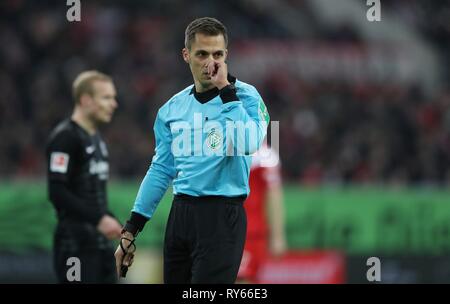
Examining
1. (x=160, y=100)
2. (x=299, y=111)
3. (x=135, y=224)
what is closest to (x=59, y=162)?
(x=135, y=224)

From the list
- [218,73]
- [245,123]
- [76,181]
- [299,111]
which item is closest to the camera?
[245,123]

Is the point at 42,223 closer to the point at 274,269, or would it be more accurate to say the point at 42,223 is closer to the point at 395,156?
the point at 274,269

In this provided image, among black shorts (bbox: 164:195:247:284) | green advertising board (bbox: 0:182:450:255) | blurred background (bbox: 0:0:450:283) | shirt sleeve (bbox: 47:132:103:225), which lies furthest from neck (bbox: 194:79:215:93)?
green advertising board (bbox: 0:182:450:255)

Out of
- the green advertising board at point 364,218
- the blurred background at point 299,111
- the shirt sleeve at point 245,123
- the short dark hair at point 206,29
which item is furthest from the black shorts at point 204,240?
the green advertising board at point 364,218

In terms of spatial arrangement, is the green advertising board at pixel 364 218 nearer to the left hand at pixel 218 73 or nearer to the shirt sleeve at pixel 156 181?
the shirt sleeve at pixel 156 181

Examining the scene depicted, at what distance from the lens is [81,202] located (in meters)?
7.09

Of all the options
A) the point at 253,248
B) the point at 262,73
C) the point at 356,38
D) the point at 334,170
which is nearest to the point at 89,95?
the point at 253,248

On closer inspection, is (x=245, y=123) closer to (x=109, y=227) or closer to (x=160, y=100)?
(x=109, y=227)

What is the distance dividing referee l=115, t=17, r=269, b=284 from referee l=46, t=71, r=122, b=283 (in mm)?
1800

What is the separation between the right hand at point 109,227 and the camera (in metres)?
6.95

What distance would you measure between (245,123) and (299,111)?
10.7m

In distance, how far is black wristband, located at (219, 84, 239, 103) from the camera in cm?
502

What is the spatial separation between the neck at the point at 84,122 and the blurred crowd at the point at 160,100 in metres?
5.43

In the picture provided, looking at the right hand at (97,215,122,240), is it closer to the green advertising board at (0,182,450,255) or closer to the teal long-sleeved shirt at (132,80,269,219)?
the teal long-sleeved shirt at (132,80,269,219)
